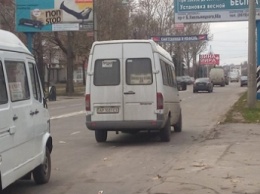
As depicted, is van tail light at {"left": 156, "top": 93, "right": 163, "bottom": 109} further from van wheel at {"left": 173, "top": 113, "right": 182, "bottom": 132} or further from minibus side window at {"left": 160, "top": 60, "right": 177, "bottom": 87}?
van wheel at {"left": 173, "top": 113, "right": 182, "bottom": 132}

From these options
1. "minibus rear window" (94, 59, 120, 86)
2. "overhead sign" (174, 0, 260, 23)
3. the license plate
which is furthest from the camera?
"overhead sign" (174, 0, 260, 23)

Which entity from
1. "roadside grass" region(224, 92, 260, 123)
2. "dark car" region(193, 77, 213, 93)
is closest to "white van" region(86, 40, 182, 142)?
"roadside grass" region(224, 92, 260, 123)

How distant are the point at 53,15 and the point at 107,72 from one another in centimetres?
3416

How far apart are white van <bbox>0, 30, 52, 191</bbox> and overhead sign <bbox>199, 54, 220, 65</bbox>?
103184mm

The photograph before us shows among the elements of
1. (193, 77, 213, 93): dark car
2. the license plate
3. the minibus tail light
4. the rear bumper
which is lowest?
(193, 77, 213, 93): dark car

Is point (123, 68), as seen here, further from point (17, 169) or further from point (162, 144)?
point (17, 169)

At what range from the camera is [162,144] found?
46.5 feet

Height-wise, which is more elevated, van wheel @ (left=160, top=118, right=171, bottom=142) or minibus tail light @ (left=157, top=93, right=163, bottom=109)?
minibus tail light @ (left=157, top=93, right=163, bottom=109)

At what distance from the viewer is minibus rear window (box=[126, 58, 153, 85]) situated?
13.9 metres

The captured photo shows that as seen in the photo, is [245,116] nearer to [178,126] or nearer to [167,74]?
[178,126]

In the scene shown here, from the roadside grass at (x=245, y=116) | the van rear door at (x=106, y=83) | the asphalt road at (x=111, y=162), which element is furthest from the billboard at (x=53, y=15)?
the van rear door at (x=106, y=83)

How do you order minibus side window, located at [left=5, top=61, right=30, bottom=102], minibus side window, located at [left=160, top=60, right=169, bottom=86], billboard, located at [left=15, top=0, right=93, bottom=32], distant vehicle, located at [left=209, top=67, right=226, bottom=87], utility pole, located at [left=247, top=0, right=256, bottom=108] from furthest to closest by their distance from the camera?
1. distant vehicle, located at [left=209, top=67, right=226, bottom=87]
2. billboard, located at [left=15, top=0, right=93, bottom=32]
3. utility pole, located at [left=247, top=0, right=256, bottom=108]
4. minibus side window, located at [left=160, top=60, right=169, bottom=86]
5. minibus side window, located at [left=5, top=61, right=30, bottom=102]

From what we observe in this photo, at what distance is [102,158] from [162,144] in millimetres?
2611

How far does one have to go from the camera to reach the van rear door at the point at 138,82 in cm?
1385
